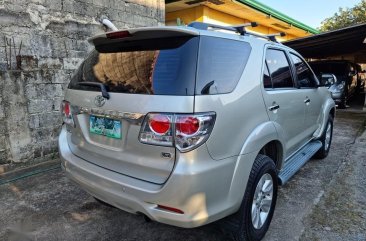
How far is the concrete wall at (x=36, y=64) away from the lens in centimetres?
443

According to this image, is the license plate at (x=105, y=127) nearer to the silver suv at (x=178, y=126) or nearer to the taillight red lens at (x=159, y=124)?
the silver suv at (x=178, y=126)

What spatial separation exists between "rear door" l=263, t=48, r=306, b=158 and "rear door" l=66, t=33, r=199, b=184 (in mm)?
1001

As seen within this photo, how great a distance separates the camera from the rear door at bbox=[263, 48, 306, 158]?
2.97m

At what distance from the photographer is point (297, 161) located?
392cm

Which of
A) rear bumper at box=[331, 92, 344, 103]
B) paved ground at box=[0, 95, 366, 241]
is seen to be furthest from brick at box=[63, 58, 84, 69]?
rear bumper at box=[331, 92, 344, 103]

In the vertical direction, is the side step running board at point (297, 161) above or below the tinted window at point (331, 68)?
below

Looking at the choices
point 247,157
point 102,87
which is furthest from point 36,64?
→ point 247,157

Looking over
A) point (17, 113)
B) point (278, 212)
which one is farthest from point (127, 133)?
point (17, 113)

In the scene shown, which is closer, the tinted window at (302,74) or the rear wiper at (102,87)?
the rear wiper at (102,87)

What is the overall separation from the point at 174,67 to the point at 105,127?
736 mm

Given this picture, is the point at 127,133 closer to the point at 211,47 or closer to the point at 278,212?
the point at 211,47

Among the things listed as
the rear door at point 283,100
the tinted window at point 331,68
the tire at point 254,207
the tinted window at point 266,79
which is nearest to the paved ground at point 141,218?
the tire at point 254,207

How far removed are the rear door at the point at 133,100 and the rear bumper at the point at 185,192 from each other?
0.08m

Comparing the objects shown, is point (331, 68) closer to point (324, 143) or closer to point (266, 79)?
point (324, 143)
